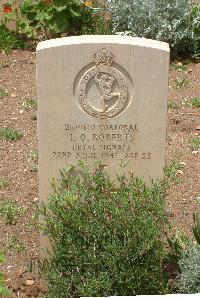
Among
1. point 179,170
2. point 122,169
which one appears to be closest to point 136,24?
point 179,170

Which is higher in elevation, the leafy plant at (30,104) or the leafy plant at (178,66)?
the leafy plant at (178,66)

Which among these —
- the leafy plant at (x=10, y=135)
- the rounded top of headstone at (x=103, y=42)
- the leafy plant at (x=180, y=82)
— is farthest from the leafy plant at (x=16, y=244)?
the leafy plant at (x=180, y=82)

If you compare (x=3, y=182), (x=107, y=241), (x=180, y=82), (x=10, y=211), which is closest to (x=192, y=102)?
(x=180, y=82)

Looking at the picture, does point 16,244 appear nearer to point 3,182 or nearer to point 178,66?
point 3,182

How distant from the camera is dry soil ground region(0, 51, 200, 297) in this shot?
5.22m

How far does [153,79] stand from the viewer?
446cm

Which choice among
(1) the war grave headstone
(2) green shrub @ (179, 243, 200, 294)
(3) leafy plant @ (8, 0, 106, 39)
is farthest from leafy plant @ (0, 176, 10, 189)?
(3) leafy plant @ (8, 0, 106, 39)

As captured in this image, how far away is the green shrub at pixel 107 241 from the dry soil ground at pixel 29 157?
0.54 meters

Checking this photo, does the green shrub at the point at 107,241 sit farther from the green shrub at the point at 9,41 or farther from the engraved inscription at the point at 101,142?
the green shrub at the point at 9,41

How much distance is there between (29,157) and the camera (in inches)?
263

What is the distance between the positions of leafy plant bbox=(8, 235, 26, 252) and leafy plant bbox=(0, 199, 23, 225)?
230mm

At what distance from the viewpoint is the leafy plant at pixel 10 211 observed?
5623mm

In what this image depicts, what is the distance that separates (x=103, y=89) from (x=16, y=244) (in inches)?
54.1

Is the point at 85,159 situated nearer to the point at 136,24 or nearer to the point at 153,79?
the point at 153,79
